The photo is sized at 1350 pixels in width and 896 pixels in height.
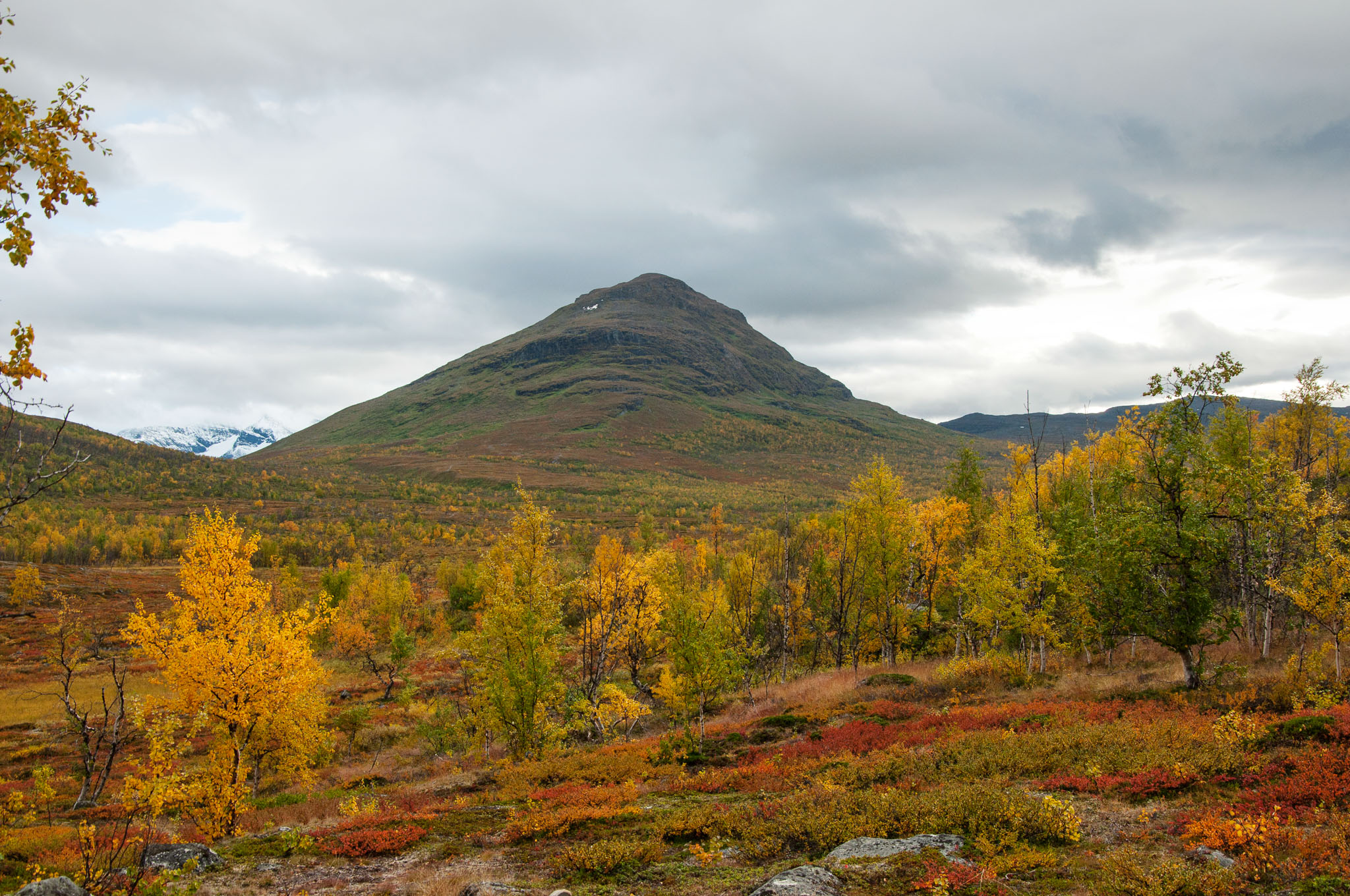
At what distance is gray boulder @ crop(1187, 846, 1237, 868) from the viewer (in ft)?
26.6

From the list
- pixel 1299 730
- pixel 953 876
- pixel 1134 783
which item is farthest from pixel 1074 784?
pixel 953 876

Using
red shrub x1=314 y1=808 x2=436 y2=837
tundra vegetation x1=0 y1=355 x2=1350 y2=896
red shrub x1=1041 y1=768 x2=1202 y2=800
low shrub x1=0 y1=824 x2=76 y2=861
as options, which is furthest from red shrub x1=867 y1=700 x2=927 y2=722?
low shrub x1=0 y1=824 x2=76 y2=861

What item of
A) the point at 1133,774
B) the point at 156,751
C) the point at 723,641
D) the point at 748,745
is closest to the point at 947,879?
the point at 1133,774

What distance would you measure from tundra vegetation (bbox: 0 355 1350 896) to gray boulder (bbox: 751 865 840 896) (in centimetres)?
76

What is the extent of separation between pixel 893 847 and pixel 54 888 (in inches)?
487

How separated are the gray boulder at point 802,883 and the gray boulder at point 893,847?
3.06 feet

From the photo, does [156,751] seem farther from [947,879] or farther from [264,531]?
[264,531]

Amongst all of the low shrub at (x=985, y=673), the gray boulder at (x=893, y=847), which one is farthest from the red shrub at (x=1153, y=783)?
the low shrub at (x=985, y=673)

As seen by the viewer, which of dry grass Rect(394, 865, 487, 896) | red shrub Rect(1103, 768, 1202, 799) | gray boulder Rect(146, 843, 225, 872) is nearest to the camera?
dry grass Rect(394, 865, 487, 896)

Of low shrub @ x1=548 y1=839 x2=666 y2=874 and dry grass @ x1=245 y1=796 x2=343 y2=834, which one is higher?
low shrub @ x1=548 y1=839 x2=666 y2=874

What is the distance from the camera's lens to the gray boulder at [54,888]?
8.03 meters

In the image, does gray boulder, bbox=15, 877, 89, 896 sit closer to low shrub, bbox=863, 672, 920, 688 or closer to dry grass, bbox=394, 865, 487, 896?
dry grass, bbox=394, 865, 487, 896

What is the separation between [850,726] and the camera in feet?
72.2

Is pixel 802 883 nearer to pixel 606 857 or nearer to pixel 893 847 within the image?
pixel 893 847
